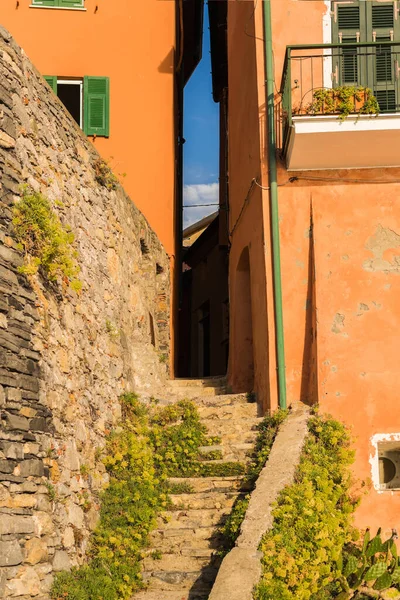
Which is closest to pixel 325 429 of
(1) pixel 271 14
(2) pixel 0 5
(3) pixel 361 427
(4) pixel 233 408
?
(3) pixel 361 427

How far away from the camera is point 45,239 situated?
304 inches

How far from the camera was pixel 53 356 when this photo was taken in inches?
311

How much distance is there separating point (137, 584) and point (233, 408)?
124 inches

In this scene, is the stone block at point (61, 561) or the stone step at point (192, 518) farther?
the stone step at point (192, 518)

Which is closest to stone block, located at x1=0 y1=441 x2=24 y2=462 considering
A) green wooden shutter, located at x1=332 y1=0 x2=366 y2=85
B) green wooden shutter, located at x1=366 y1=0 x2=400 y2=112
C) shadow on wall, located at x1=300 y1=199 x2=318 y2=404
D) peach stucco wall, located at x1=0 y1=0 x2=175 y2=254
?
shadow on wall, located at x1=300 y1=199 x2=318 y2=404

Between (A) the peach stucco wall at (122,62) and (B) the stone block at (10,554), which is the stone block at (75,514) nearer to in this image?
(B) the stone block at (10,554)

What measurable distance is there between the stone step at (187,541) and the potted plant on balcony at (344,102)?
4693 mm

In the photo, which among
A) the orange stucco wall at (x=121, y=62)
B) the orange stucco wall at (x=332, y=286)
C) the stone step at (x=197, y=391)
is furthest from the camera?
the orange stucco wall at (x=121, y=62)

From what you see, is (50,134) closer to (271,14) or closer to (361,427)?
(271,14)

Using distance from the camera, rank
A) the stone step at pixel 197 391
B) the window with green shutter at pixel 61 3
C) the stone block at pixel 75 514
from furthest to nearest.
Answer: the window with green shutter at pixel 61 3 < the stone step at pixel 197 391 < the stone block at pixel 75 514

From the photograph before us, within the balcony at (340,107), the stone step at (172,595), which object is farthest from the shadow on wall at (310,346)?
the stone step at (172,595)

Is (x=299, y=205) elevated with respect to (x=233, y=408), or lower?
elevated

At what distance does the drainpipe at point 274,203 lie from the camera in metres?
10.0

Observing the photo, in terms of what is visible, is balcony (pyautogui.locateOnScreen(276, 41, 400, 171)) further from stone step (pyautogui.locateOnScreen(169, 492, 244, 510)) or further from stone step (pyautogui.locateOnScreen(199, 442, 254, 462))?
stone step (pyautogui.locateOnScreen(169, 492, 244, 510))
